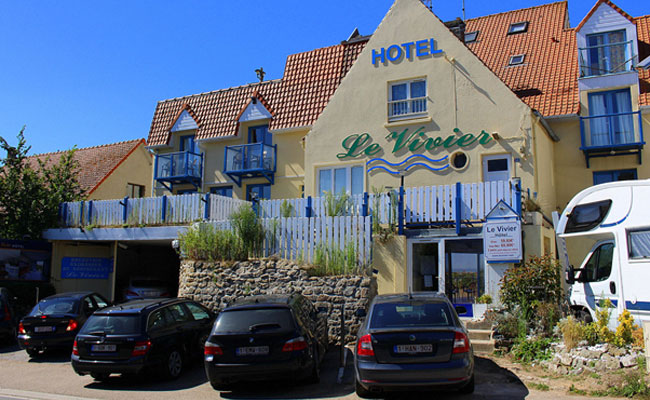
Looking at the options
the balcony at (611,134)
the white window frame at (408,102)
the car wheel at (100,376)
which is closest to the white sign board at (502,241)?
the white window frame at (408,102)

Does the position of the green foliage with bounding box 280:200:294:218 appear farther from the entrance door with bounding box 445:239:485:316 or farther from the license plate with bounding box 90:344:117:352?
the license plate with bounding box 90:344:117:352

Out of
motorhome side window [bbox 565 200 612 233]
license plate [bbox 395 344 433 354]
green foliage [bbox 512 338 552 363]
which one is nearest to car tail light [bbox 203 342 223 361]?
license plate [bbox 395 344 433 354]

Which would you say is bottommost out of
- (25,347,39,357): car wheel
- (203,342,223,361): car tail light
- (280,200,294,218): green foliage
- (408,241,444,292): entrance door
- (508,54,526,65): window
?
(25,347,39,357): car wheel

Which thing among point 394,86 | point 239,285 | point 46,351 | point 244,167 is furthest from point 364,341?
point 244,167

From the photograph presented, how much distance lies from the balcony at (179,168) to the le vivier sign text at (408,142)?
27.9ft

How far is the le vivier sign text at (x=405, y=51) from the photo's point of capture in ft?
59.5

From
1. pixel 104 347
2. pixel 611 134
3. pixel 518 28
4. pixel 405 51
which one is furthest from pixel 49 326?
pixel 518 28

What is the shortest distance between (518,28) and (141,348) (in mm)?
20445

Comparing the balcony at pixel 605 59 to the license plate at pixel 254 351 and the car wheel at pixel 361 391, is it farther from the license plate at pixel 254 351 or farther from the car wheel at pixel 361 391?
the license plate at pixel 254 351

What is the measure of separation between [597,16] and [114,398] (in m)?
19.4

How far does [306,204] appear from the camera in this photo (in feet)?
52.5

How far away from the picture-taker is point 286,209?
52.1 ft

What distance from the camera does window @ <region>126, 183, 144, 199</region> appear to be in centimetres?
2922

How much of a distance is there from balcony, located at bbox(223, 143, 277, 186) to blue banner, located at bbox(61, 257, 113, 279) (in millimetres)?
6213
